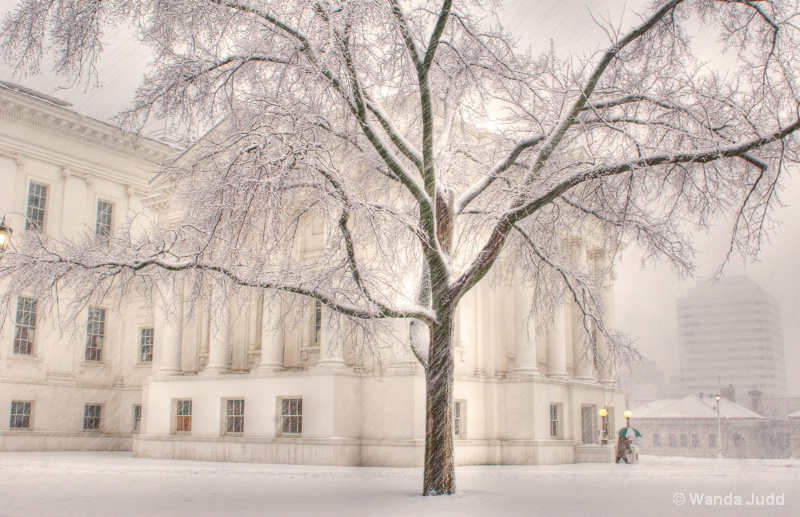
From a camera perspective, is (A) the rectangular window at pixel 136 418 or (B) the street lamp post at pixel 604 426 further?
(A) the rectangular window at pixel 136 418

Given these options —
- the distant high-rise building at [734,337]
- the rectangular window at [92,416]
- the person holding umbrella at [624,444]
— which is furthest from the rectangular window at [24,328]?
the distant high-rise building at [734,337]

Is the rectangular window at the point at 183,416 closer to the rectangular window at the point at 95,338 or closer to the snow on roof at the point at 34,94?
the rectangular window at the point at 95,338

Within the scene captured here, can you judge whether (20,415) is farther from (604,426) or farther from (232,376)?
(604,426)

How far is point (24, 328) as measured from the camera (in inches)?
1432

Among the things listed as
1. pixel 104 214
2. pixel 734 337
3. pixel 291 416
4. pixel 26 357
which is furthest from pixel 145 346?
pixel 734 337

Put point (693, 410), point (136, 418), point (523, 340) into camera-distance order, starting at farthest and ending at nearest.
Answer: point (693, 410) → point (136, 418) → point (523, 340)

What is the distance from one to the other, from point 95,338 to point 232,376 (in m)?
12.1

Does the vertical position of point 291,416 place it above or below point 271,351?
below

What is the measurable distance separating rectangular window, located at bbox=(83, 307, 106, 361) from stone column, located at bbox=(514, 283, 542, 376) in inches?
814

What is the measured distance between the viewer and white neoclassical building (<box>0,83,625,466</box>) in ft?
90.3

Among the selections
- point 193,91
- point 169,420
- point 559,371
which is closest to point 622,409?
point 559,371

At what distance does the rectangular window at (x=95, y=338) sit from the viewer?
3912 cm

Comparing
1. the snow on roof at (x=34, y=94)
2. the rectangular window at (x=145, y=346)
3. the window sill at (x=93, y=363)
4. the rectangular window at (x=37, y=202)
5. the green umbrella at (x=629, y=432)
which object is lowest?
the green umbrella at (x=629, y=432)

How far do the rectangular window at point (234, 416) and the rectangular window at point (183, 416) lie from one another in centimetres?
235
